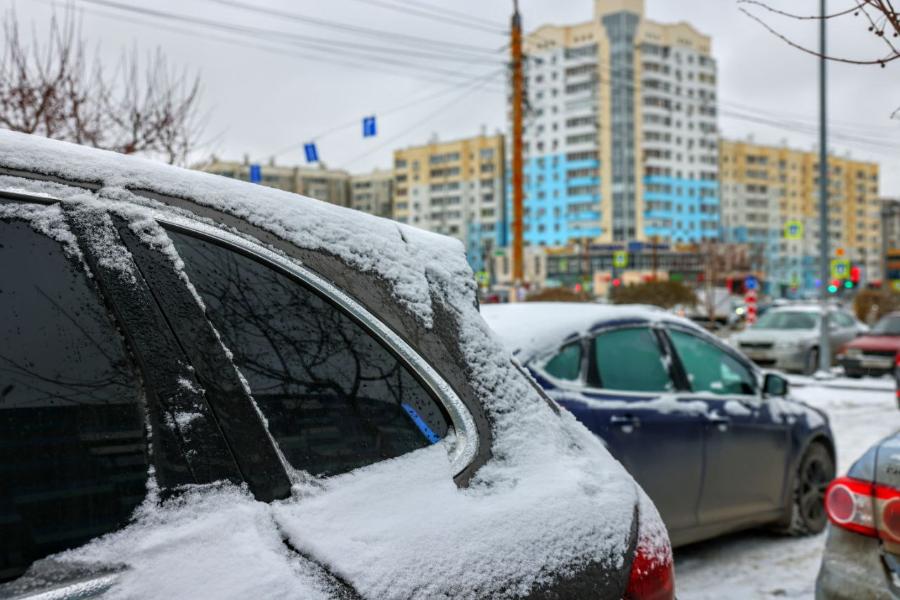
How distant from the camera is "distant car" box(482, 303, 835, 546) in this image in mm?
4559

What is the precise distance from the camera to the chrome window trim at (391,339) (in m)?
1.56

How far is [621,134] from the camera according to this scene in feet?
353

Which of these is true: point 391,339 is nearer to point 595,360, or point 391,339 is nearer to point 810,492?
point 595,360

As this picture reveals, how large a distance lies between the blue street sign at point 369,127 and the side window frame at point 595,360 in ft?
60.4

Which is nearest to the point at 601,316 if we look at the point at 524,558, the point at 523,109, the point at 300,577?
the point at 524,558

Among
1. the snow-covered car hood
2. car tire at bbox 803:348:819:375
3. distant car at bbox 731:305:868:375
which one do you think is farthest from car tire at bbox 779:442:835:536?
car tire at bbox 803:348:819:375

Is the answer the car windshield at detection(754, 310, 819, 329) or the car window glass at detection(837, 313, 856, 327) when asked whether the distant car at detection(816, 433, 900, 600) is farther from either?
the car window glass at detection(837, 313, 856, 327)

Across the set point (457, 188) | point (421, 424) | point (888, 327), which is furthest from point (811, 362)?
point (457, 188)

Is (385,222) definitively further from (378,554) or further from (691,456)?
(691,456)

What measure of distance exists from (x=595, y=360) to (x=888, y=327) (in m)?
15.9

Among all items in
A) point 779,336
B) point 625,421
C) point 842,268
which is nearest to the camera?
point 625,421

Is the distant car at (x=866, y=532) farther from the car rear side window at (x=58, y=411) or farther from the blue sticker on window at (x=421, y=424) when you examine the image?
the car rear side window at (x=58, y=411)

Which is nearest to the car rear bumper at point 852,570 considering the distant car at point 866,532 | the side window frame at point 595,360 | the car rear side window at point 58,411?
the distant car at point 866,532

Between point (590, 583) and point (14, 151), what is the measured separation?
1.33 meters
